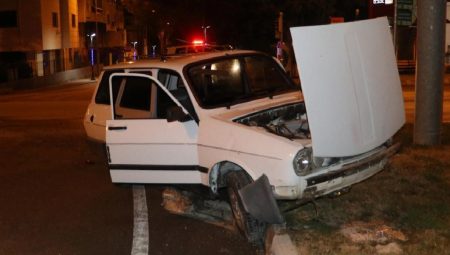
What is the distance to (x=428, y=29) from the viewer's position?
10008 millimetres

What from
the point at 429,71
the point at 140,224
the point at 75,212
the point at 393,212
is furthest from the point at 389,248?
the point at 429,71

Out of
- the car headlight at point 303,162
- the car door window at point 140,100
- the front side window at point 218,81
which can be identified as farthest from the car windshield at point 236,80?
the car headlight at point 303,162

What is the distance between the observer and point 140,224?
7.20 m

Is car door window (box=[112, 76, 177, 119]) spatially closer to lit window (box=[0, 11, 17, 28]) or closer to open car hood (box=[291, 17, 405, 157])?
open car hood (box=[291, 17, 405, 157])

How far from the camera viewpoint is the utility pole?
998 centimetres

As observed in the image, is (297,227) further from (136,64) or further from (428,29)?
(428,29)

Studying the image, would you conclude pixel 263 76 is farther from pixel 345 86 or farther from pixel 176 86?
pixel 345 86

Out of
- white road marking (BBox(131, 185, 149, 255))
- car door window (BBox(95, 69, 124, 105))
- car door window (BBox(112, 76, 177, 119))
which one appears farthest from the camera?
car door window (BBox(95, 69, 124, 105))

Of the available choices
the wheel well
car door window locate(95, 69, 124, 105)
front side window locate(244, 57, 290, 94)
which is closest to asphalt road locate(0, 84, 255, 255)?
the wheel well

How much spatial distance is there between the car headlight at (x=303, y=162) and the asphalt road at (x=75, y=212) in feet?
2.92

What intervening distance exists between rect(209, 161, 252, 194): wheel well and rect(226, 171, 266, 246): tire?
0.08m

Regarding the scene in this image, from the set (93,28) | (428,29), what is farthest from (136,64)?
(93,28)

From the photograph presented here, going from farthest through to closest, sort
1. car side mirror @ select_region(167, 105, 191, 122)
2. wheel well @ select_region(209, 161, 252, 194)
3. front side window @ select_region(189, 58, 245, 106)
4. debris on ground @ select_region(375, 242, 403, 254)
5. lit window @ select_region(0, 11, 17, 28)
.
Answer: lit window @ select_region(0, 11, 17, 28), front side window @ select_region(189, 58, 245, 106), car side mirror @ select_region(167, 105, 191, 122), wheel well @ select_region(209, 161, 252, 194), debris on ground @ select_region(375, 242, 403, 254)

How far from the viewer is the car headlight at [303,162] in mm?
6000
